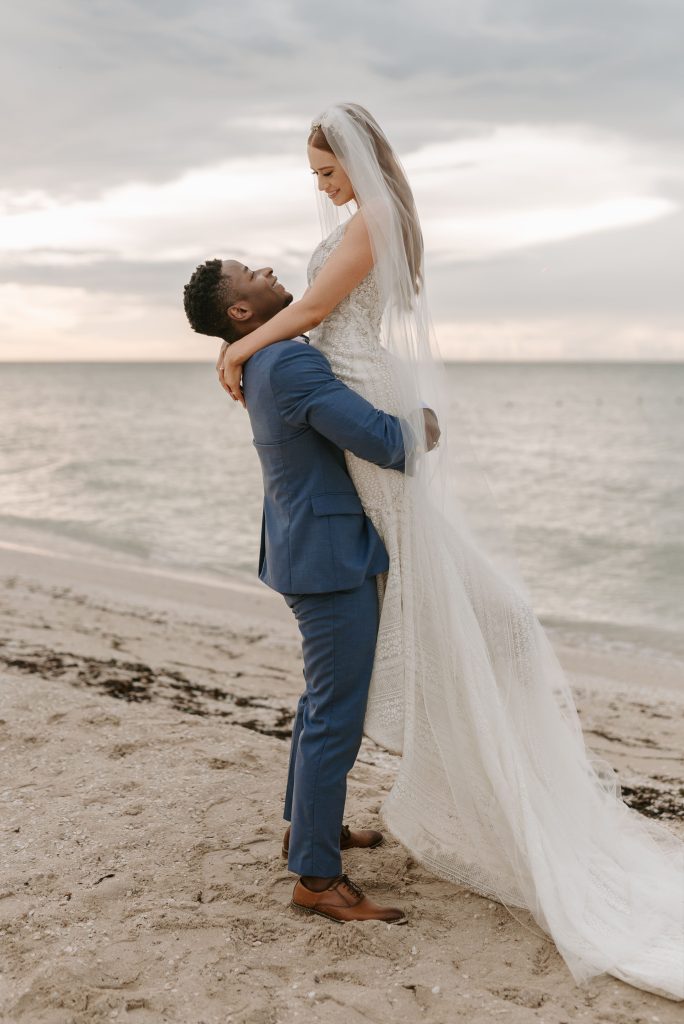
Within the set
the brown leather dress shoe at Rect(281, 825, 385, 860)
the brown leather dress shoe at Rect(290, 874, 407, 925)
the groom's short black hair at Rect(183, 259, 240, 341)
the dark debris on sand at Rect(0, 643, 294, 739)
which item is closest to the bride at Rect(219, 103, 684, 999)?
the groom's short black hair at Rect(183, 259, 240, 341)

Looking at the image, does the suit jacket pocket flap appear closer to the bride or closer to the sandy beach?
the bride

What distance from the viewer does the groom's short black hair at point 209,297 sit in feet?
9.41

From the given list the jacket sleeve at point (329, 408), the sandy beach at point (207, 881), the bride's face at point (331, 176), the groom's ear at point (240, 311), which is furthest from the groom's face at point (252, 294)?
the sandy beach at point (207, 881)

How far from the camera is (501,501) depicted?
22531mm

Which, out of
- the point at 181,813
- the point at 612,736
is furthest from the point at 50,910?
the point at 612,736

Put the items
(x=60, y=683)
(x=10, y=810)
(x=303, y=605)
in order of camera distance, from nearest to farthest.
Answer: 1. (x=303, y=605)
2. (x=10, y=810)
3. (x=60, y=683)

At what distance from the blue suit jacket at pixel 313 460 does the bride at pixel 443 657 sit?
0.26ft

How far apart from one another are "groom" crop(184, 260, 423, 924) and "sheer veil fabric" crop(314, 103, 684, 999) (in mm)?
137

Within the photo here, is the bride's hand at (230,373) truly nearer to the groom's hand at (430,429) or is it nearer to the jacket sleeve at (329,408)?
the jacket sleeve at (329,408)

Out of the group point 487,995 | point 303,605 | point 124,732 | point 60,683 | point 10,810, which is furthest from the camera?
point 60,683

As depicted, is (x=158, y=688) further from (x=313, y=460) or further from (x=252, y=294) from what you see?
(x=252, y=294)

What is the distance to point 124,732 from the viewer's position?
189 inches

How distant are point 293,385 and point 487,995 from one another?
1.87m

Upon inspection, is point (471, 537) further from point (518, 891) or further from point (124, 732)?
point (124, 732)
